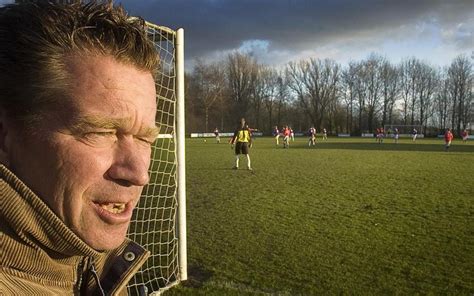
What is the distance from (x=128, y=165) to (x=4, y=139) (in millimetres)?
313

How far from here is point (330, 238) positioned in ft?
22.3

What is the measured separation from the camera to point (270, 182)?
1363 centimetres

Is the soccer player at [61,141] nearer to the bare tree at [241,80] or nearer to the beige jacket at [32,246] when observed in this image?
the beige jacket at [32,246]

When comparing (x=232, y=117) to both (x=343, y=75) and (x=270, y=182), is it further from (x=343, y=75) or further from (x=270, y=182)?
(x=270, y=182)

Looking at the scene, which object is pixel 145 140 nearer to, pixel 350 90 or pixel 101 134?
pixel 101 134

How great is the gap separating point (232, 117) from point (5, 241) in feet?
273

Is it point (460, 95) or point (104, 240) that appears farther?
point (460, 95)

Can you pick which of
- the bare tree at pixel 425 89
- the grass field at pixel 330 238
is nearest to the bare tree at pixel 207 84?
the bare tree at pixel 425 89

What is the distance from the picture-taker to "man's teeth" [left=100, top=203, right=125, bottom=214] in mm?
1074

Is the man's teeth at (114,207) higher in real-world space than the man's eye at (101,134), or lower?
lower

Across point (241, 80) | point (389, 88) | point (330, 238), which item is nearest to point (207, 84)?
point (241, 80)

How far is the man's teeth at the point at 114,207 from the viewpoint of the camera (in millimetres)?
1074

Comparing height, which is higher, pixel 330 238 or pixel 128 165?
pixel 128 165

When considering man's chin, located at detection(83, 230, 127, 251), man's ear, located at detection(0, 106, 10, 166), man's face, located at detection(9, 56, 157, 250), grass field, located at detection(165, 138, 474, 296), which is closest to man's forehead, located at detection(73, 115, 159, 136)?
man's face, located at detection(9, 56, 157, 250)
